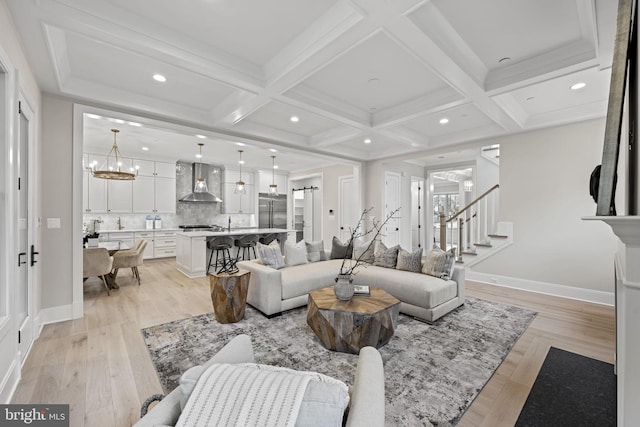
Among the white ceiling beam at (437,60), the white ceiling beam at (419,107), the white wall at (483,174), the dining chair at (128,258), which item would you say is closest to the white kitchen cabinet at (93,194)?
the dining chair at (128,258)

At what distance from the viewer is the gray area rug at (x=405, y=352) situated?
1.91m

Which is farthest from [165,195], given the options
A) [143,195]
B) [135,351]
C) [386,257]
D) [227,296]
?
[386,257]

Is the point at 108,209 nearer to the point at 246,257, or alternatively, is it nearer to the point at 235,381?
the point at 246,257

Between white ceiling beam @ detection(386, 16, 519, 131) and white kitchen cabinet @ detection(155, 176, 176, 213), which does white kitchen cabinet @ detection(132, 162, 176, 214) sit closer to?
white kitchen cabinet @ detection(155, 176, 176, 213)

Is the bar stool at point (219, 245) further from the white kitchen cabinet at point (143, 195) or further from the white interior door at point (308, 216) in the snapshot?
the white interior door at point (308, 216)

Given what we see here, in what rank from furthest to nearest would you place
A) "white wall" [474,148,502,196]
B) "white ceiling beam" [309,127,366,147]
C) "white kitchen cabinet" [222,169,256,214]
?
"white kitchen cabinet" [222,169,256,214]
"white wall" [474,148,502,196]
"white ceiling beam" [309,127,366,147]

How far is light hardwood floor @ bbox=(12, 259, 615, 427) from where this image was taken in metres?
1.85

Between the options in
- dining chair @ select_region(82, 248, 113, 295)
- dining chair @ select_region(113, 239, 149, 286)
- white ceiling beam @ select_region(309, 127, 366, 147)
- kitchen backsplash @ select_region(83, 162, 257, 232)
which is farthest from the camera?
kitchen backsplash @ select_region(83, 162, 257, 232)

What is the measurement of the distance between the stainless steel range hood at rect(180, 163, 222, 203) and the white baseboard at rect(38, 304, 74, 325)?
3775mm

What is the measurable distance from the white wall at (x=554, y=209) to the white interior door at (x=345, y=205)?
3620 millimetres

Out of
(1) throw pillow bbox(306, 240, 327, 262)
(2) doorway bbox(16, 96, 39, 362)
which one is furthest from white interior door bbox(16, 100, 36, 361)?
(1) throw pillow bbox(306, 240, 327, 262)

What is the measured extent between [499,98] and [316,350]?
3.75 metres

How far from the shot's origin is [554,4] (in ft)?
6.97
